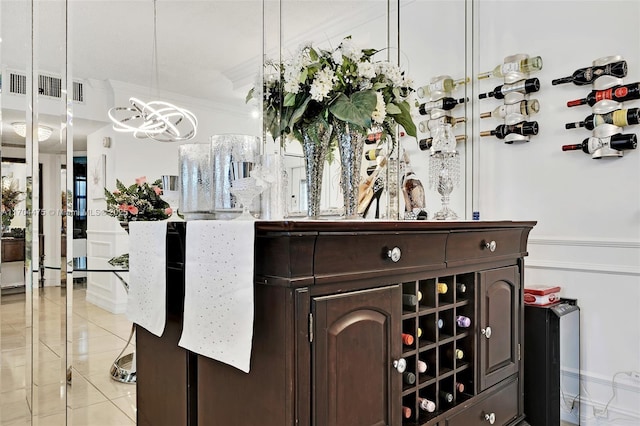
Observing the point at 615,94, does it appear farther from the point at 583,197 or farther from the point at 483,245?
the point at 483,245

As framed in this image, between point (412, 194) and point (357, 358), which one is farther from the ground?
point (412, 194)

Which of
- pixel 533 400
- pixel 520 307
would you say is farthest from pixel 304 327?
pixel 533 400

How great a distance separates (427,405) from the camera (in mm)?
1478

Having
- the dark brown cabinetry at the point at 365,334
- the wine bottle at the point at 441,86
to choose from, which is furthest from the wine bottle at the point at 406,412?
the wine bottle at the point at 441,86

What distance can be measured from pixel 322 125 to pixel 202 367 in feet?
3.07

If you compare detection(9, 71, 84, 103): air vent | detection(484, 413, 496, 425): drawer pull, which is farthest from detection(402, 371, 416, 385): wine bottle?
detection(9, 71, 84, 103): air vent

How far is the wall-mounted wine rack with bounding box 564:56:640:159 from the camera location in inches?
82.3

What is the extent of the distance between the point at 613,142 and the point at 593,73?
376 mm

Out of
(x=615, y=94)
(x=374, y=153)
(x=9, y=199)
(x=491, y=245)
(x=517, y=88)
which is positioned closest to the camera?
(x=9, y=199)

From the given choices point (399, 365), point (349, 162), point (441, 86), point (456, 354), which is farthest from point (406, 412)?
point (441, 86)

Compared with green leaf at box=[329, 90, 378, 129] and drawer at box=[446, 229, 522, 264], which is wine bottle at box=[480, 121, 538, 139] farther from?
green leaf at box=[329, 90, 378, 129]

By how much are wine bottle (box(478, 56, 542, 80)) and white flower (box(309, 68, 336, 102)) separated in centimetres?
154

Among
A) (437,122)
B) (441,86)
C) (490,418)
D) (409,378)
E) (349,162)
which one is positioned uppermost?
(441,86)

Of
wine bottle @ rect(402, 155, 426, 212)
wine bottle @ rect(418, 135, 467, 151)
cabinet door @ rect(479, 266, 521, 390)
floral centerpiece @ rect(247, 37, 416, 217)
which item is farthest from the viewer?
wine bottle @ rect(418, 135, 467, 151)
